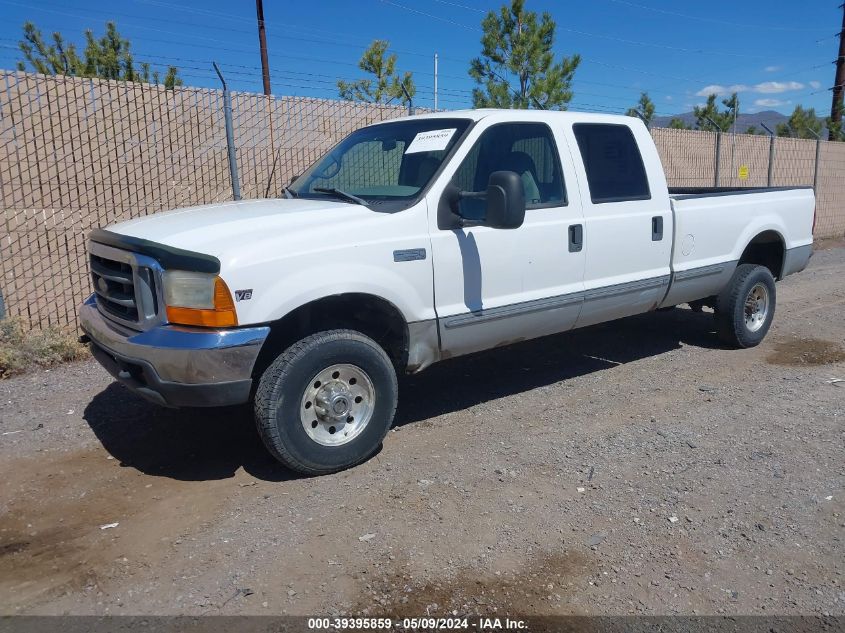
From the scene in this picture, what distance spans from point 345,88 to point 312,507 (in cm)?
1860

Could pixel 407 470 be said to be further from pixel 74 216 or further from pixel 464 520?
pixel 74 216

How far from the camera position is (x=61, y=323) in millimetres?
7102

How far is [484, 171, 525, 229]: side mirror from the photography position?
4227 millimetres


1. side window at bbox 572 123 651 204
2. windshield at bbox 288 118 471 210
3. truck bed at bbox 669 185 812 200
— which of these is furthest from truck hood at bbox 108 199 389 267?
truck bed at bbox 669 185 812 200

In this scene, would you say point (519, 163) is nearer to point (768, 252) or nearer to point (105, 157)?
point (768, 252)

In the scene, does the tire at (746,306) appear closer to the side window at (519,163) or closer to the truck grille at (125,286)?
the side window at (519,163)

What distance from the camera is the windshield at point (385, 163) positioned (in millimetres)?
4602

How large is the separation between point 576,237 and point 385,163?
4.83 ft

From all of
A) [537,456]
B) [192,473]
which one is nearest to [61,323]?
[192,473]

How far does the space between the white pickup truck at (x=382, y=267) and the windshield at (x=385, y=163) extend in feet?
0.05

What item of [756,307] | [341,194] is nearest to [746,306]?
[756,307]

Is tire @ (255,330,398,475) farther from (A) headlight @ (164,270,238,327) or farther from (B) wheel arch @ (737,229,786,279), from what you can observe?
(B) wheel arch @ (737,229,786,279)

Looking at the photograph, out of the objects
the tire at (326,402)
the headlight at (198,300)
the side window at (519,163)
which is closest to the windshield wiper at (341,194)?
the side window at (519,163)

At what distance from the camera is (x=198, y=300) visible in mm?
3615
